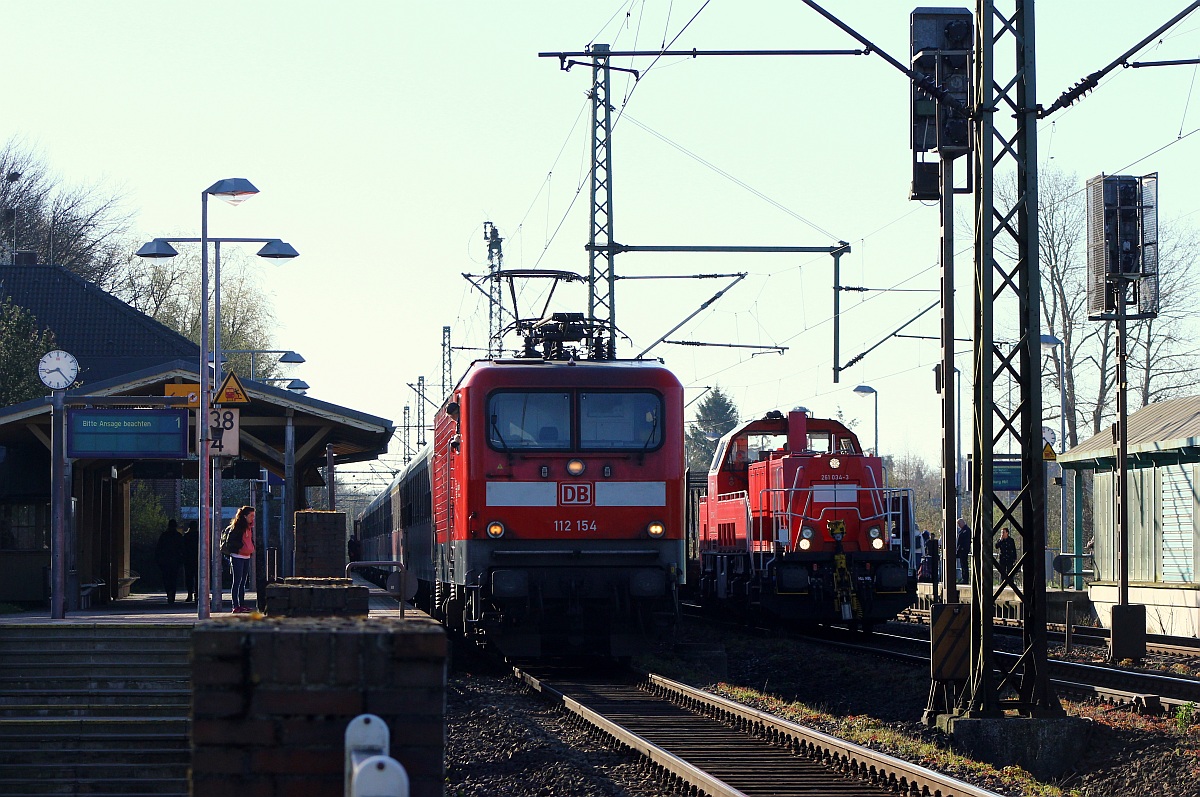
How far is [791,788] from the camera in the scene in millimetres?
9195

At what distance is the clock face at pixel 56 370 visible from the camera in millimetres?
20047

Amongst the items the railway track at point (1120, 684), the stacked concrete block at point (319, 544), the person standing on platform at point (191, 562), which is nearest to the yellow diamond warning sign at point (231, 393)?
the stacked concrete block at point (319, 544)

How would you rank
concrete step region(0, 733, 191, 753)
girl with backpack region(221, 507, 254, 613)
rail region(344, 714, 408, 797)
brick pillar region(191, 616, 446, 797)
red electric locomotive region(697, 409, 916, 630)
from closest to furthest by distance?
1. rail region(344, 714, 408, 797)
2. brick pillar region(191, 616, 446, 797)
3. concrete step region(0, 733, 191, 753)
4. girl with backpack region(221, 507, 254, 613)
5. red electric locomotive region(697, 409, 916, 630)

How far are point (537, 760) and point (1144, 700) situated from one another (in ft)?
18.8

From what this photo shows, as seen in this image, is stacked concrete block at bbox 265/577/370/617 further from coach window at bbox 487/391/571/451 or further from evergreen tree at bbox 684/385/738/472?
evergreen tree at bbox 684/385/738/472

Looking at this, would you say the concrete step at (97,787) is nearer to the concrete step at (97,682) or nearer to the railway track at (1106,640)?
the concrete step at (97,682)

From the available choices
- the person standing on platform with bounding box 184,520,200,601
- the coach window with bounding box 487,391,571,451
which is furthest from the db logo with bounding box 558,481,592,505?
Result: the person standing on platform with bounding box 184,520,200,601

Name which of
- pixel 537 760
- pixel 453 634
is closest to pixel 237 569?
pixel 453 634

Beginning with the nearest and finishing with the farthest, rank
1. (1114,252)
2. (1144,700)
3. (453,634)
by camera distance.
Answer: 1. (1144,700)
2. (1114,252)
3. (453,634)

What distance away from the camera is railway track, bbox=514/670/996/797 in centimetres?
899

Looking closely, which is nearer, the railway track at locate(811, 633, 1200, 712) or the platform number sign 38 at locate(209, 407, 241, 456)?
the railway track at locate(811, 633, 1200, 712)

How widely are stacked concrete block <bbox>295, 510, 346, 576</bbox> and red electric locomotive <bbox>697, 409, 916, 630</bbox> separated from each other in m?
6.69

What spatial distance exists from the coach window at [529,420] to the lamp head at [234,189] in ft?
20.7

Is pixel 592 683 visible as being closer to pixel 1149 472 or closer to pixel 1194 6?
pixel 1194 6
